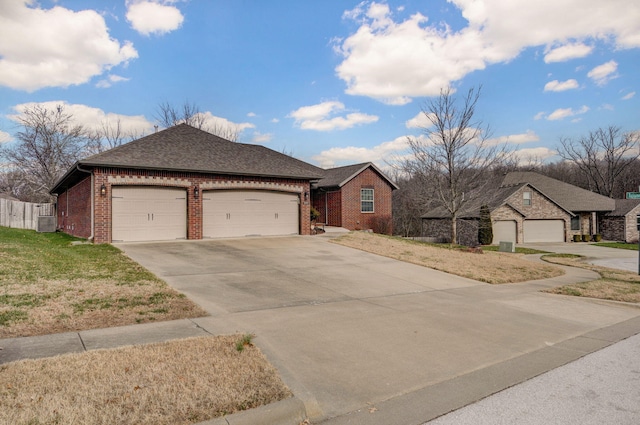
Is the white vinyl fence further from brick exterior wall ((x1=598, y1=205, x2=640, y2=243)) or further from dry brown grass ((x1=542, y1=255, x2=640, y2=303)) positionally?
brick exterior wall ((x1=598, y1=205, x2=640, y2=243))

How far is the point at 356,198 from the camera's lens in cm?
2775

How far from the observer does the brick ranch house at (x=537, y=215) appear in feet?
106

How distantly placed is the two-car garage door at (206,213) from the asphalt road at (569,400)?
50.4 ft

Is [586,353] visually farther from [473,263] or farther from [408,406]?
[473,263]

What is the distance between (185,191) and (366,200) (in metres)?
14.1

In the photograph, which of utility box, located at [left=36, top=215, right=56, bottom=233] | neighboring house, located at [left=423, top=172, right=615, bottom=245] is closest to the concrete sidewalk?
utility box, located at [left=36, top=215, right=56, bottom=233]

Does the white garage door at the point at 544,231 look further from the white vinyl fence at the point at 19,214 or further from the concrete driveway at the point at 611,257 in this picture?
the white vinyl fence at the point at 19,214

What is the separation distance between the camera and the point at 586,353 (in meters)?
5.80

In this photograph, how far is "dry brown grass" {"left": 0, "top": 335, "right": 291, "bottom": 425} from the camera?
10.9 feet

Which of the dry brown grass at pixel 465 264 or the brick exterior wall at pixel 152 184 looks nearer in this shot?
the dry brown grass at pixel 465 264

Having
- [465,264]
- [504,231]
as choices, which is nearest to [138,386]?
[465,264]

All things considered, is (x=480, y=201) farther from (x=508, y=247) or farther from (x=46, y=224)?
(x=46, y=224)

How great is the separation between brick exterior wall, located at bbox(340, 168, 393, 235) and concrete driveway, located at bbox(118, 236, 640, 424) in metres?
14.3

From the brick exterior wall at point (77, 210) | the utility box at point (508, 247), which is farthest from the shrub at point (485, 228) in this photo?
the brick exterior wall at point (77, 210)
